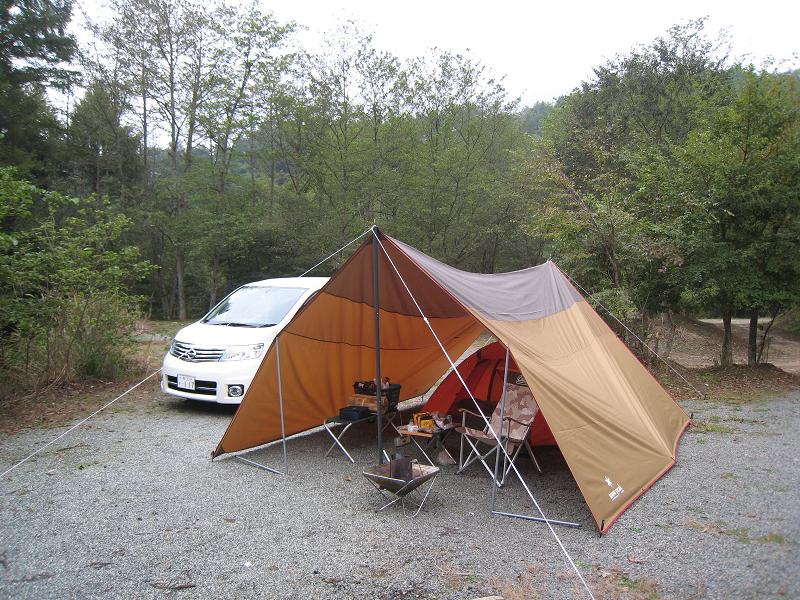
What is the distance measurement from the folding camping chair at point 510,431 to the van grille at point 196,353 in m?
3.08

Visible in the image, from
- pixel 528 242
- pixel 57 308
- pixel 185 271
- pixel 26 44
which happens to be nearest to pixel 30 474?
pixel 57 308

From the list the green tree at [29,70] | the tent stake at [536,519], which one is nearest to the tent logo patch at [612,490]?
the tent stake at [536,519]

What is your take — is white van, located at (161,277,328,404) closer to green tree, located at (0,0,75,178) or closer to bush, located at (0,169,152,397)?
bush, located at (0,169,152,397)

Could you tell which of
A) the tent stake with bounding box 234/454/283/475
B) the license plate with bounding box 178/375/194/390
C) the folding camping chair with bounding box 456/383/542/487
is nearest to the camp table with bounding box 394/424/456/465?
the folding camping chair with bounding box 456/383/542/487

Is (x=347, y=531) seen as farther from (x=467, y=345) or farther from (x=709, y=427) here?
(x=709, y=427)

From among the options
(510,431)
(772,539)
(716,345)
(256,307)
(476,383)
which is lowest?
(716,345)

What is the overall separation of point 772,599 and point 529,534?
4.51ft

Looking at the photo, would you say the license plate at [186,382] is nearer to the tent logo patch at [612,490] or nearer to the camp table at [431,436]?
the camp table at [431,436]

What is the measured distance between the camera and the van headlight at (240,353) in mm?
6590

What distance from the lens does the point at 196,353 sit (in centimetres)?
672

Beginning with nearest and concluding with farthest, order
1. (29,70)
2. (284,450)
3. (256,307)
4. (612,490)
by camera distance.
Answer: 1. (612,490)
2. (284,450)
3. (256,307)
4. (29,70)

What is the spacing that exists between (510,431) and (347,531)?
185 cm

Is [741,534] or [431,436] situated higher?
[431,436]

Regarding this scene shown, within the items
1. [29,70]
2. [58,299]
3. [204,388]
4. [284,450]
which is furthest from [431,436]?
[29,70]
